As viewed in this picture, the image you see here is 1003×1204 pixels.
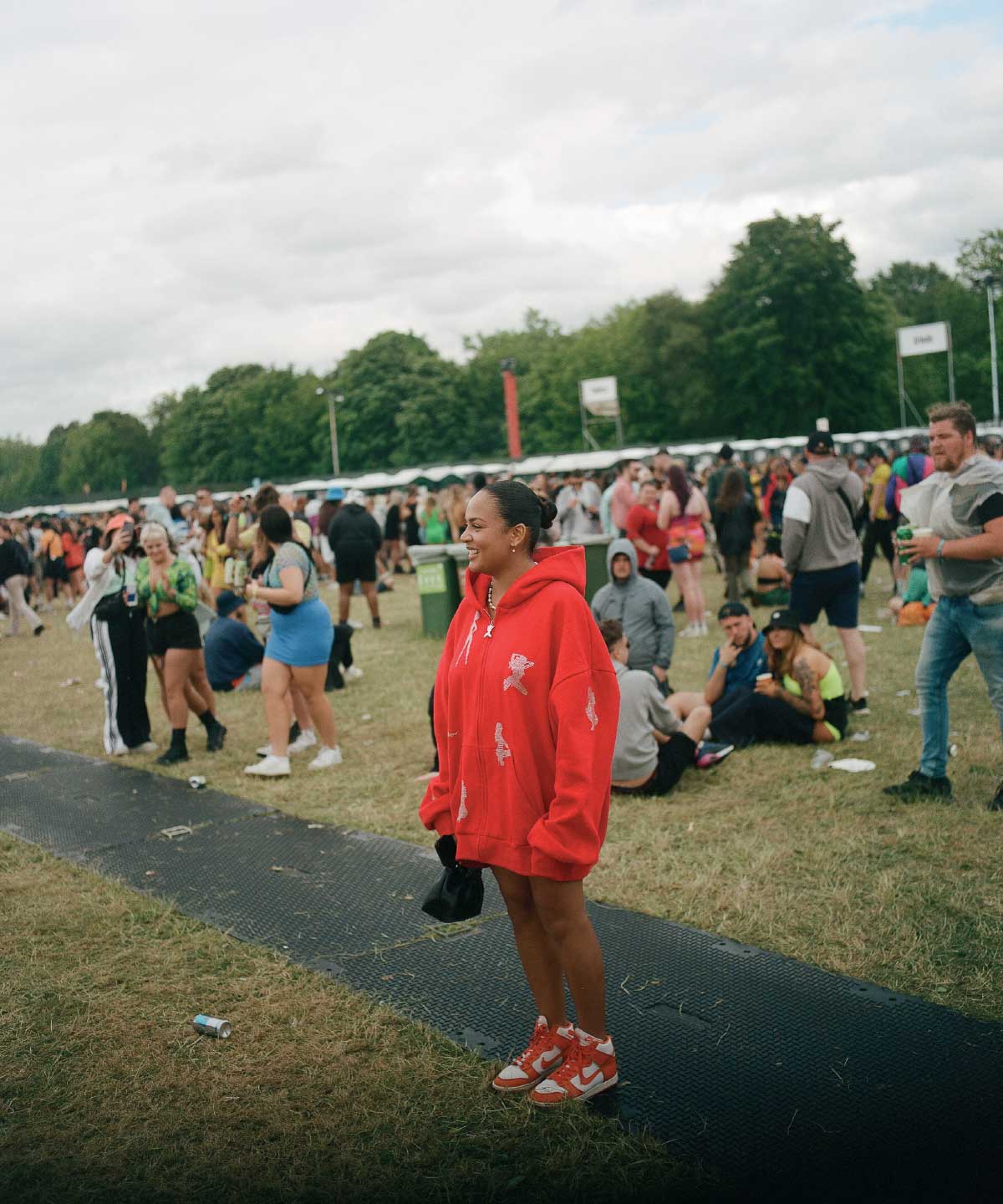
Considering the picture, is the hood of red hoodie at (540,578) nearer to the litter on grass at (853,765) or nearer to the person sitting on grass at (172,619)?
the litter on grass at (853,765)

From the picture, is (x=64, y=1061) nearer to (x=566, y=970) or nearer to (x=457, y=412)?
(x=566, y=970)

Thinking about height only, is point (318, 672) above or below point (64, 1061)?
above

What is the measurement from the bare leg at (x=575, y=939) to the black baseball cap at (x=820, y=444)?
5.54m

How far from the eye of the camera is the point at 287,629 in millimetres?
7816

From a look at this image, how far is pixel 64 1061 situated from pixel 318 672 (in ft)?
13.5

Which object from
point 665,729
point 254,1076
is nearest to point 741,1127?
point 254,1076

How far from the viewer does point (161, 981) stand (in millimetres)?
4582

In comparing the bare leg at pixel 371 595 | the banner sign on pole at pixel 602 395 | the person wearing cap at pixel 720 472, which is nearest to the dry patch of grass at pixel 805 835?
the bare leg at pixel 371 595

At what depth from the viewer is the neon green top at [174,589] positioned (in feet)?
27.8

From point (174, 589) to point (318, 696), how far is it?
1439mm

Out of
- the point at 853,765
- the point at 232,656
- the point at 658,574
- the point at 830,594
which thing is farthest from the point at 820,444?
the point at 232,656

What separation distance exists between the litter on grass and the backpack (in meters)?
4.87

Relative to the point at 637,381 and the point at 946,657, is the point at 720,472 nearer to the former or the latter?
the point at 946,657

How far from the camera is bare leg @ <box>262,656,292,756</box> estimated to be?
25.7 ft
